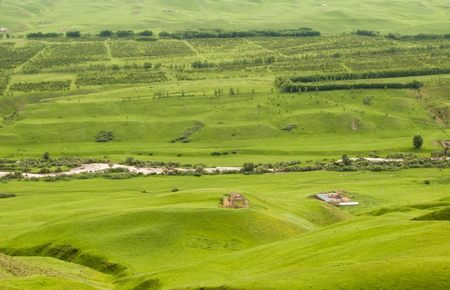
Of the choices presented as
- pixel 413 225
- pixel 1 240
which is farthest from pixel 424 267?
pixel 1 240

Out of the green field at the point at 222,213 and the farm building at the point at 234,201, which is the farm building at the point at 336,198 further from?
the farm building at the point at 234,201

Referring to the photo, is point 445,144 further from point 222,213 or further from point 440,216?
point 440,216

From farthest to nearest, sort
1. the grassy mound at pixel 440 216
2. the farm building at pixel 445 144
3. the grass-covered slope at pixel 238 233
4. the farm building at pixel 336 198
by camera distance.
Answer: the farm building at pixel 445 144 < the farm building at pixel 336 198 < the grassy mound at pixel 440 216 < the grass-covered slope at pixel 238 233

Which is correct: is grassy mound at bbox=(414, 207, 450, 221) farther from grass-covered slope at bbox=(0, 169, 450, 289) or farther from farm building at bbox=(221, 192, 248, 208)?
farm building at bbox=(221, 192, 248, 208)

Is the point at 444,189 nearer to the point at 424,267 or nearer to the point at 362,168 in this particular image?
the point at 362,168

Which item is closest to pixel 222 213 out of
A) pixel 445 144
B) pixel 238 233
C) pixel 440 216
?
pixel 238 233

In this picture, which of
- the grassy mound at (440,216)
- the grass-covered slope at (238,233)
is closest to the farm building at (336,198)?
the grass-covered slope at (238,233)
